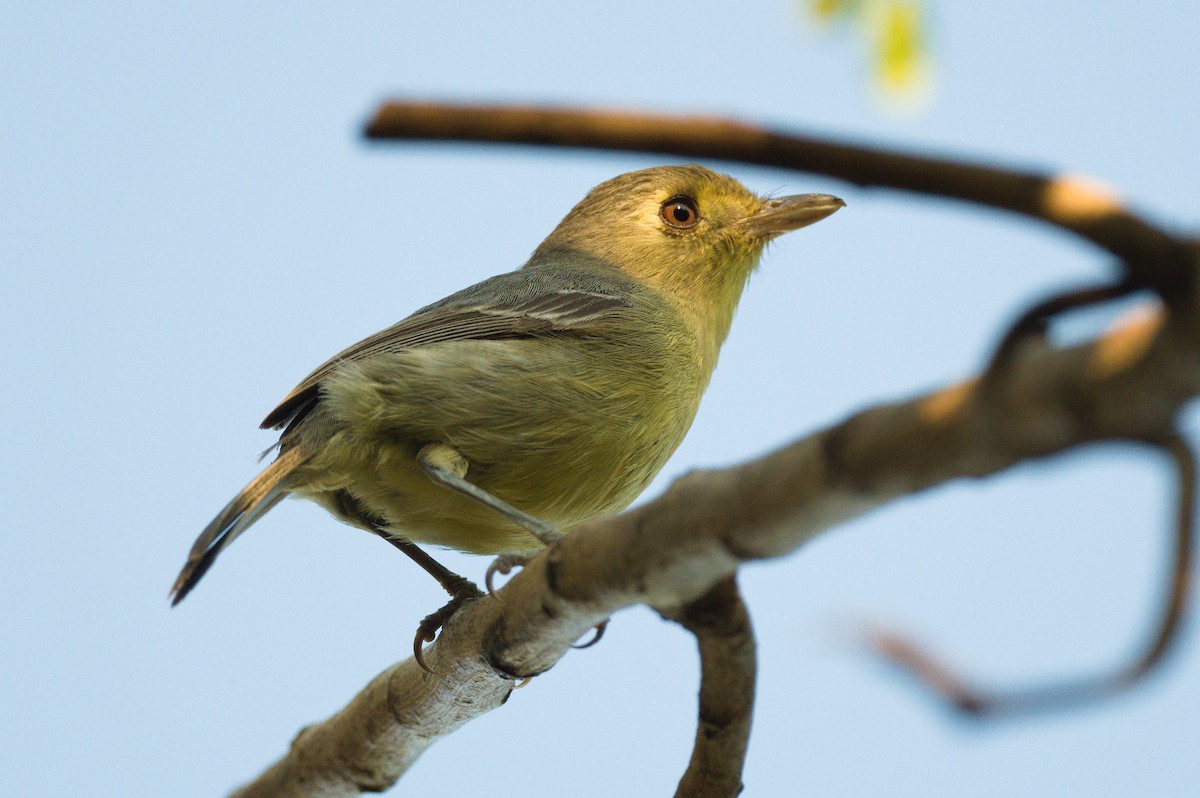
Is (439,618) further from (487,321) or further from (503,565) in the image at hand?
(487,321)

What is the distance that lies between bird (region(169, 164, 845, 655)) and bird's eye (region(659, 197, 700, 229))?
60cm

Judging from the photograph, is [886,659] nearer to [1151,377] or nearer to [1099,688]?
[1099,688]

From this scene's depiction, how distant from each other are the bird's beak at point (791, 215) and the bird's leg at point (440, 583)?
88.9 inches

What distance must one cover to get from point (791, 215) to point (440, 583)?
8.02 feet

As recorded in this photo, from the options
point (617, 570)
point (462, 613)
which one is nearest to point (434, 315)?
point (462, 613)

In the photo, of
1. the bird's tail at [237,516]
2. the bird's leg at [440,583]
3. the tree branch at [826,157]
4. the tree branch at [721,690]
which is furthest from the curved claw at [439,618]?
the tree branch at [826,157]

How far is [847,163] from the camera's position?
147cm

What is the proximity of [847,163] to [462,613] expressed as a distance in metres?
2.81

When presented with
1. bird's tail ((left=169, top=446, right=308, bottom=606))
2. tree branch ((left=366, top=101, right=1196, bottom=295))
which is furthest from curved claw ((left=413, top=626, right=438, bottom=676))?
tree branch ((left=366, top=101, right=1196, bottom=295))

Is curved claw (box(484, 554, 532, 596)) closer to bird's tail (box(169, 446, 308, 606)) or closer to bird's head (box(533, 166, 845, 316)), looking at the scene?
A: bird's tail (box(169, 446, 308, 606))

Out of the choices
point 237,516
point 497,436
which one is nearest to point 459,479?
point 497,436

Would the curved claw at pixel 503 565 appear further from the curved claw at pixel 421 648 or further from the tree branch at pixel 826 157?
the tree branch at pixel 826 157

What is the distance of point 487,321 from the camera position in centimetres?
523

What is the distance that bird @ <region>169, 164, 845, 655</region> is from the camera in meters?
4.65
